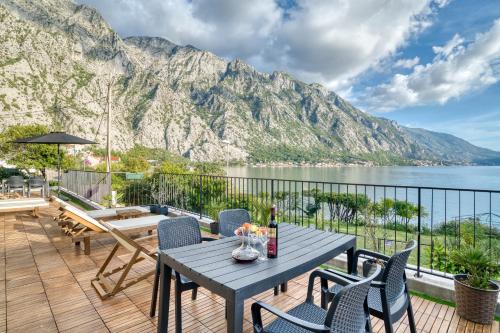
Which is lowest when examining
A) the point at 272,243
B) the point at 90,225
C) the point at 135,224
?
the point at 135,224

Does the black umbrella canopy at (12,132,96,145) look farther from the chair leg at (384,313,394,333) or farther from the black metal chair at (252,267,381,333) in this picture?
the chair leg at (384,313,394,333)

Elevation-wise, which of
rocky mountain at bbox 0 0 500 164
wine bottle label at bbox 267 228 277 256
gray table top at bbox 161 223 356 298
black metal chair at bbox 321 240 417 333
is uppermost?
rocky mountain at bbox 0 0 500 164

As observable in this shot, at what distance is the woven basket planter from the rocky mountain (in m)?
13.2

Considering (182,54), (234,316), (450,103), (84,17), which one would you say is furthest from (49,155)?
(182,54)

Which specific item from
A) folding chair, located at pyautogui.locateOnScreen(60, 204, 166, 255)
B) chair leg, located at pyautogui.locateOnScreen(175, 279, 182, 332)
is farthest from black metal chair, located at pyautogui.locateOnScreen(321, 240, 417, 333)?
folding chair, located at pyautogui.locateOnScreen(60, 204, 166, 255)

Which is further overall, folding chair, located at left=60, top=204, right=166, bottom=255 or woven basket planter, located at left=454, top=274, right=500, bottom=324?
folding chair, located at left=60, top=204, right=166, bottom=255

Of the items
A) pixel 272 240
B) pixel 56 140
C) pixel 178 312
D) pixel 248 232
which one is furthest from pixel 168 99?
pixel 272 240

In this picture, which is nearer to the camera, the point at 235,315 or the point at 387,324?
the point at 235,315

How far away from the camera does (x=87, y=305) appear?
2773 mm

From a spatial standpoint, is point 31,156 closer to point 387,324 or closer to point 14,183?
point 14,183

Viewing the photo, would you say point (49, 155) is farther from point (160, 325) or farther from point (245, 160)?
point (245, 160)

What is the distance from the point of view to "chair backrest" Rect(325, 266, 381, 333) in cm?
122

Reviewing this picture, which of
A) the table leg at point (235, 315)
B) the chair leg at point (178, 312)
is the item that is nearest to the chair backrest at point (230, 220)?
the chair leg at point (178, 312)

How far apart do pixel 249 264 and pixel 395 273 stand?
978 mm
